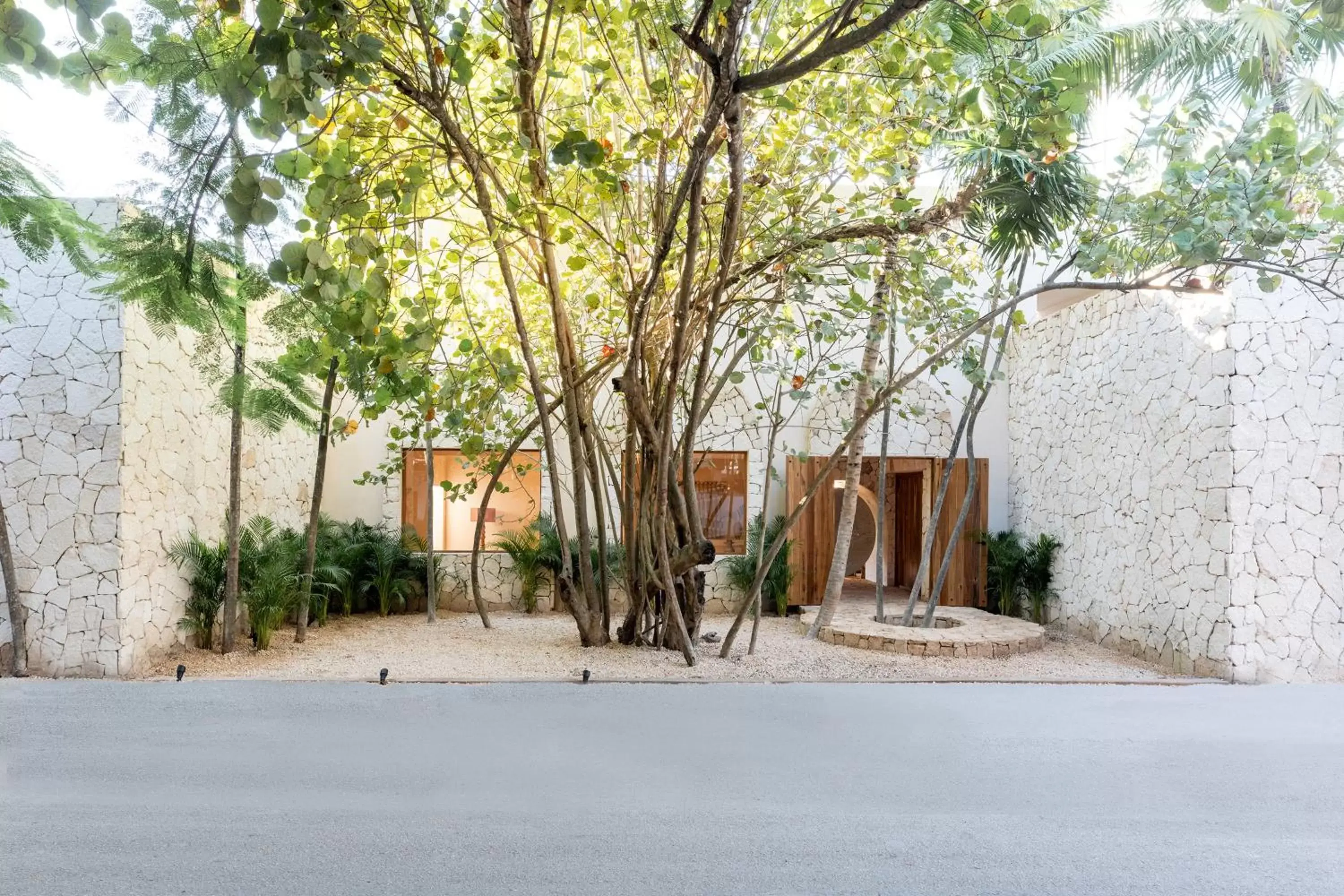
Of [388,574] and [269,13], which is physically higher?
[269,13]

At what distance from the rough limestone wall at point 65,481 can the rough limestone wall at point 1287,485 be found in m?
6.79

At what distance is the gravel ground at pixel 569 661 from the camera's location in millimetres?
5410

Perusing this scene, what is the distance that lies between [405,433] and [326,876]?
432 centimetres

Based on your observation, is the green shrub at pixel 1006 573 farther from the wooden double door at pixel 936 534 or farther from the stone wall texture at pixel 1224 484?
the stone wall texture at pixel 1224 484

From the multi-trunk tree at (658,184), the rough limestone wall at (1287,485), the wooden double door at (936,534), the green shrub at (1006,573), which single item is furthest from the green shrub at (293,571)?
the rough limestone wall at (1287,485)

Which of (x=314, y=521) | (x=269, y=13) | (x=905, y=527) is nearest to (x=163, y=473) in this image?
(x=314, y=521)

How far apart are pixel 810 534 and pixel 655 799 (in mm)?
6577

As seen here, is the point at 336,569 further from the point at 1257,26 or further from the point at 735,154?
the point at 1257,26

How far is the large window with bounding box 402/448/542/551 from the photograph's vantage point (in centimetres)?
903

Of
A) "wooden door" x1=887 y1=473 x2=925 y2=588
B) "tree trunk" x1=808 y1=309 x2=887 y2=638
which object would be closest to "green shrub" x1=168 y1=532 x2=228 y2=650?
"tree trunk" x1=808 y1=309 x2=887 y2=638

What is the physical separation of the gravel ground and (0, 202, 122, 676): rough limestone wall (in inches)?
20.3

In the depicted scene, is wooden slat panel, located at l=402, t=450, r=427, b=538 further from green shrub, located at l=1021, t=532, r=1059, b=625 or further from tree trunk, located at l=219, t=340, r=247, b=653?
green shrub, located at l=1021, t=532, r=1059, b=625

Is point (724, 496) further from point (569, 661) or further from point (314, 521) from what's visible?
point (314, 521)

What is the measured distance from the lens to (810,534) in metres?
9.12
